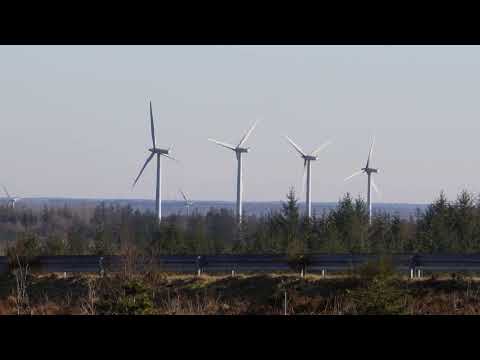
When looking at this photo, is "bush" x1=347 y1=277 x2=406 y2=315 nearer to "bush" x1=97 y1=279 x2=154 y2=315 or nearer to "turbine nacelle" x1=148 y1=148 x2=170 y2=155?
"bush" x1=97 y1=279 x2=154 y2=315

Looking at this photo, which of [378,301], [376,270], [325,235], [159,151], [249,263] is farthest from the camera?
→ [159,151]

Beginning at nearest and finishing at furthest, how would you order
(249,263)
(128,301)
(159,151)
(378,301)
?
(128,301)
(378,301)
(249,263)
(159,151)

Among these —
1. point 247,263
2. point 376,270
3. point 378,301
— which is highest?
point 376,270

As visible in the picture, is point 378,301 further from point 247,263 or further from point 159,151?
point 159,151

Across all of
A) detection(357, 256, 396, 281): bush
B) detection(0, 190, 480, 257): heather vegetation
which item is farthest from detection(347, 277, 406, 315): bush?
detection(0, 190, 480, 257): heather vegetation

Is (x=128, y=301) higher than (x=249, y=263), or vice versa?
(x=128, y=301)

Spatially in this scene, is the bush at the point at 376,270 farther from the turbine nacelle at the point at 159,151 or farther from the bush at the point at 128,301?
the turbine nacelle at the point at 159,151

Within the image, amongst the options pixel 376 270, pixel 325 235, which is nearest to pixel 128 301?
pixel 376 270

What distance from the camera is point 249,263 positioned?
30000mm

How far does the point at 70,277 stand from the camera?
30172 millimetres

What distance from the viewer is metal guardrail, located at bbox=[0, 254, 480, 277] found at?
90.9 ft

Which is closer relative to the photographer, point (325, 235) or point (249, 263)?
point (249, 263)
